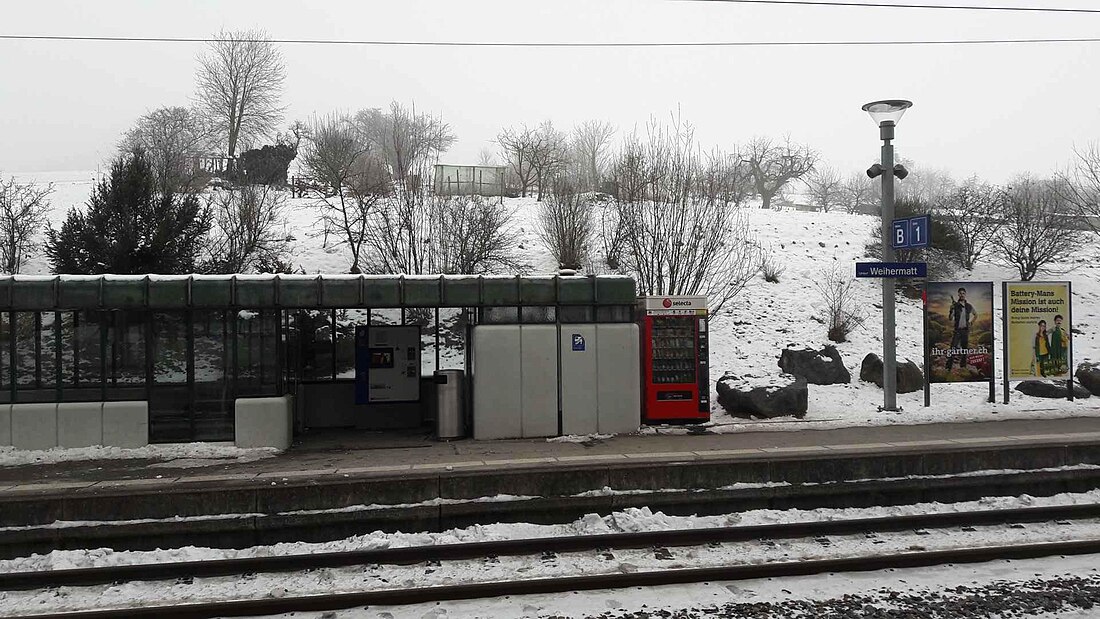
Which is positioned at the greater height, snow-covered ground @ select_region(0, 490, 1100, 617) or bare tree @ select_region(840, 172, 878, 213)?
bare tree @ select_region(840, 172, 878, 213)

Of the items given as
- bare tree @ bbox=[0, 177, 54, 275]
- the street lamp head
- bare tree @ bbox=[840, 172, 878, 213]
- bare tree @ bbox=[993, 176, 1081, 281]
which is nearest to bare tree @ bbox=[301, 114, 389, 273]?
bare tree @ bbox=[0, 177, 54, 275]

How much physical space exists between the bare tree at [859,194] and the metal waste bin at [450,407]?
6051cm

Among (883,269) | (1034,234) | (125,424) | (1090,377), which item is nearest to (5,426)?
(125,424)

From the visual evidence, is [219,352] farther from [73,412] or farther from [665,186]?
[665,186]

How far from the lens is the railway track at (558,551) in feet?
23.3

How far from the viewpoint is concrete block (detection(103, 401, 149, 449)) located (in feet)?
42.5

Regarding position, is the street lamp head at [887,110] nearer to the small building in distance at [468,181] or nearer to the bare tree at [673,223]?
the bare tree at [673,223]

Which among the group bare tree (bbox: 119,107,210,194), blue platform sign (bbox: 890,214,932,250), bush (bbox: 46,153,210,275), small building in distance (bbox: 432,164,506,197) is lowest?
blue platform sign (bbox: 890,214,932,250)

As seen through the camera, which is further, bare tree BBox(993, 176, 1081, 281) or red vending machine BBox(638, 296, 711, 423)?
bare tree BBox(993, 176, 1081, 281)

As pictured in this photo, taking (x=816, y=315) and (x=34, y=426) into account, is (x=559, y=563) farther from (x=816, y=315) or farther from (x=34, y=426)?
(x=816, y=315)

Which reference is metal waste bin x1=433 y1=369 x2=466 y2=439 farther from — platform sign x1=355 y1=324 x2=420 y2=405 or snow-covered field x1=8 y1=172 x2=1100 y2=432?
snow-covered field x1=8 y1=172 x2=1100 y2=432

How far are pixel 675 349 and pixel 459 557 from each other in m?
7.77

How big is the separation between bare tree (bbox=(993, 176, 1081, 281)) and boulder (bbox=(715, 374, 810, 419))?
18743mm

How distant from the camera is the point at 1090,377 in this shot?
18078mm
